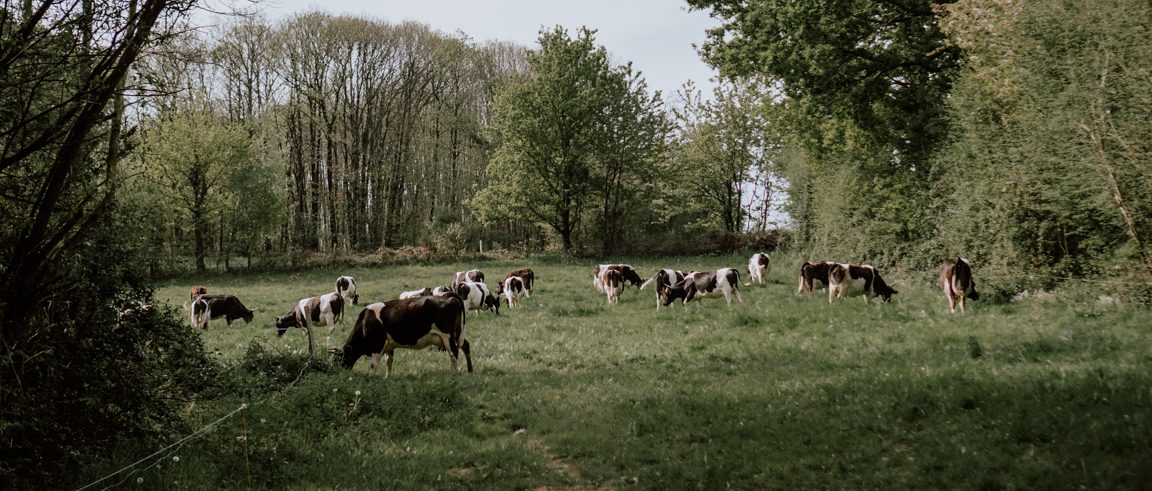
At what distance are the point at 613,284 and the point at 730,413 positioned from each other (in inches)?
559

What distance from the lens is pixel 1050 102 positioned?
1230 centimetres

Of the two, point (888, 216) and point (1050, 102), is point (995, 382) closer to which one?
point (1050, 102)

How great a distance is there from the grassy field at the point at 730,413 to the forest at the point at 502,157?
4.36ft

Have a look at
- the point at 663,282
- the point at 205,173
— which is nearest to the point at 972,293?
the point at 663,282

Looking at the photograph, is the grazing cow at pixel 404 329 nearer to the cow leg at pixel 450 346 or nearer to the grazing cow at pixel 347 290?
the cow leg at pixel 450 346

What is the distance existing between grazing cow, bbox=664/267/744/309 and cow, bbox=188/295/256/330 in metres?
14.5

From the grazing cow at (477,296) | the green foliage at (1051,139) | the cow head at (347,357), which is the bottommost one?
the cow head at (347,357)

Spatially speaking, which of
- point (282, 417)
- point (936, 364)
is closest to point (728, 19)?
point (936, 364)

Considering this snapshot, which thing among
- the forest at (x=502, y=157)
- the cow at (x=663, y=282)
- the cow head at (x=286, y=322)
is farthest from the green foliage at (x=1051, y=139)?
the cow head at (x=286, y=322)

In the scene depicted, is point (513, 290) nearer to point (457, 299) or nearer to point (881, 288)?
point (457, 299)

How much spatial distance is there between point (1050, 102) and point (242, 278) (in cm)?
3626

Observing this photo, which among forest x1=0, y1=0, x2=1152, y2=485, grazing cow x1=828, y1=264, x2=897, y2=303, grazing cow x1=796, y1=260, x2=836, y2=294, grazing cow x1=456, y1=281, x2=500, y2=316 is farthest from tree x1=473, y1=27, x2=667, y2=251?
grazing cow x1=828, y1=264, x2=897, y2=303

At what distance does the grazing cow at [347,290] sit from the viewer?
2255 centimetres

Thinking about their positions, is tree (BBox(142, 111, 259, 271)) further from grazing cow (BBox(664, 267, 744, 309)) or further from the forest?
grazing cow (BBox(664, 267, 744, 309))
